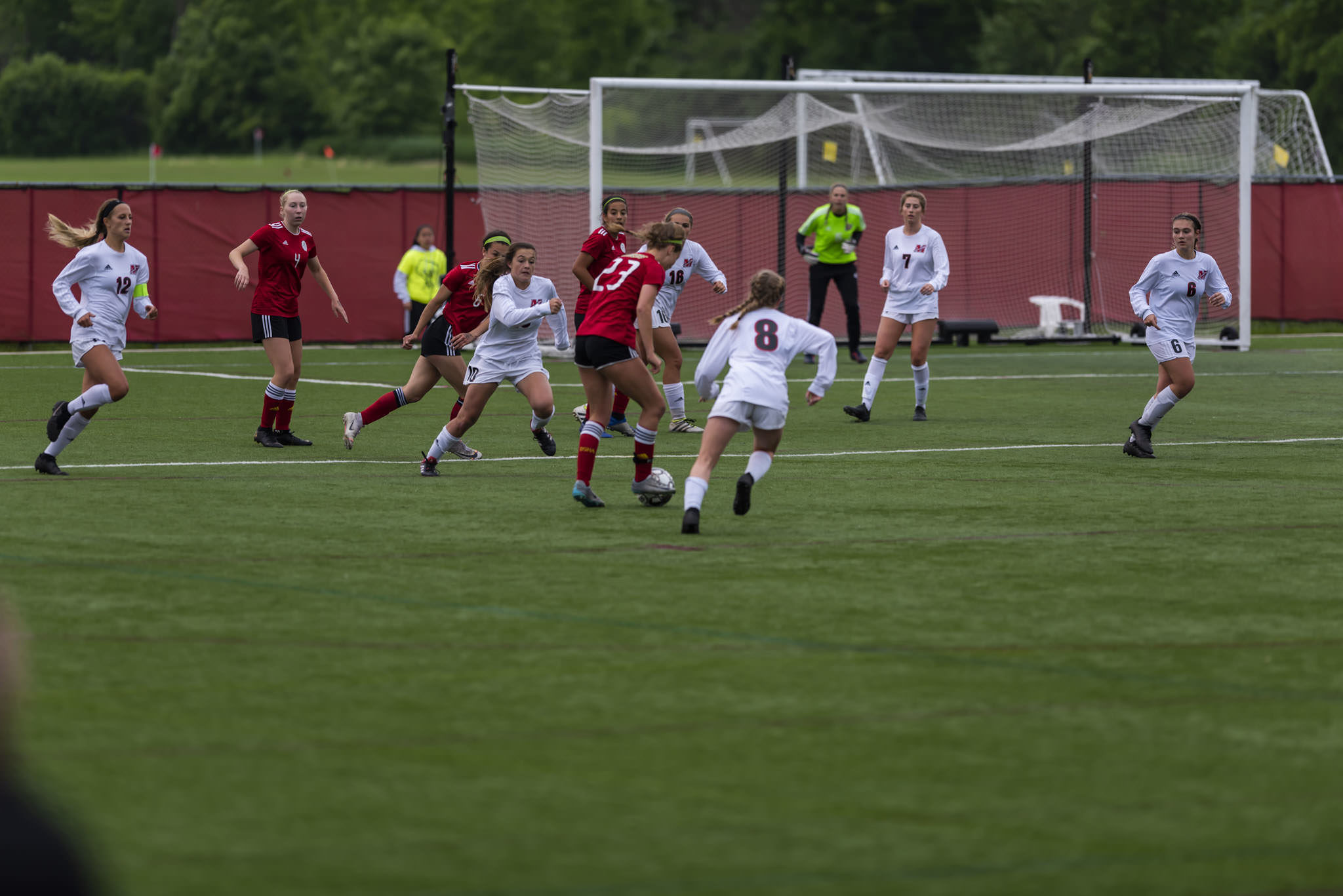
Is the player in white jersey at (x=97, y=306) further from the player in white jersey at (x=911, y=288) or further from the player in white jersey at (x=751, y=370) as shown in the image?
the player in white jersey at (x=911, y=288)

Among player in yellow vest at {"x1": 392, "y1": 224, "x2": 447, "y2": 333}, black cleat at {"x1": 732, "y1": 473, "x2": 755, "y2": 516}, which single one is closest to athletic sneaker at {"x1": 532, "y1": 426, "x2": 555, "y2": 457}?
black cleat at {"x1": 732, "y1": 473, "x2": 755, "y2": 516}

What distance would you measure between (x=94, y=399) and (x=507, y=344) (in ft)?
9.37

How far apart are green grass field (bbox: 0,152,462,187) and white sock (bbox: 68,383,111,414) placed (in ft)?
228

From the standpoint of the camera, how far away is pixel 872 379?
16906 millimetres

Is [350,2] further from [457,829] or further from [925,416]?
[457,829]

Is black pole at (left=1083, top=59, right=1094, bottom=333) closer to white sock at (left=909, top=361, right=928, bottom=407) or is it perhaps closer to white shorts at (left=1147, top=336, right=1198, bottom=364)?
white sock at (left=909, top=361, right=928, bottom=407)

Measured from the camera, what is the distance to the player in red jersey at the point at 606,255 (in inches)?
595

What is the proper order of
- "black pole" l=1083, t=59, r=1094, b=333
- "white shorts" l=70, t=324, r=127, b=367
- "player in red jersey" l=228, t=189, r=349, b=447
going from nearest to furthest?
"white shorts" l=70, t=324, r=127, b=367 → "player in red jersey" l=228, t=189, r=349, b=447 → "black pole" l=1083, t=59, r=1094, b=333

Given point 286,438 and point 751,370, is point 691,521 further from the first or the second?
point 286,438

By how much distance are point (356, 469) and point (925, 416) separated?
617 centimetres

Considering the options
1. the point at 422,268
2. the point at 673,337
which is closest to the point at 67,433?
the point at 673,337

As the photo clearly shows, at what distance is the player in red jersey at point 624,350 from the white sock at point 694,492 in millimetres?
1056

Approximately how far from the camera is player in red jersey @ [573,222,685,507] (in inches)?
443

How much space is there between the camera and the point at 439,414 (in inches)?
703
